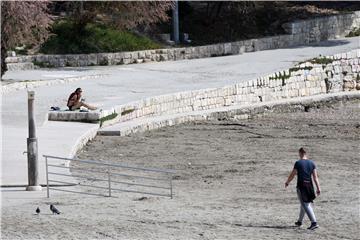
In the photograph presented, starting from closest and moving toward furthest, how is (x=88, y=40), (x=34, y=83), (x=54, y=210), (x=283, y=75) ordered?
(x=54, y=210) → (x=34, y=83) → (x=283, y=75) → (x=88, y=40)

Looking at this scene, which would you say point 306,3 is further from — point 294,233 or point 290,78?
point 294,233

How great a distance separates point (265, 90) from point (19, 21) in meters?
9.60

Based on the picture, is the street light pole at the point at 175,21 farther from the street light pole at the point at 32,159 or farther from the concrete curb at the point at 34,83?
the street light pole at the point at 32,159

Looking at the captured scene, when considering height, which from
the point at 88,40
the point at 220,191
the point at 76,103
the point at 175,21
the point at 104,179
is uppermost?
the point at 175,21

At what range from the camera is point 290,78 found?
42250mm

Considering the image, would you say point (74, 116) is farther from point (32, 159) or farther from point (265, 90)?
point (265, 90)

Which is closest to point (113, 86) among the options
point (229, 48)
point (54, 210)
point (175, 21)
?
point (175, 21)

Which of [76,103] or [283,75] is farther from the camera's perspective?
[283,75]

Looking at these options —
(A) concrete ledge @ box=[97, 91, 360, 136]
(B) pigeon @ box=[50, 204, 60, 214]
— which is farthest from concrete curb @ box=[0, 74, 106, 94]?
(B) pigeon @ box=[50, 204, 60, 214]

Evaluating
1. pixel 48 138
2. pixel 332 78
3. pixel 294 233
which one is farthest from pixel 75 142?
pixel 332 78

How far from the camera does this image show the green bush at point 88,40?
43281mm

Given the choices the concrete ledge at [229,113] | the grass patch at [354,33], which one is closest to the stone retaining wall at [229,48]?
the grass patch at [354,33]

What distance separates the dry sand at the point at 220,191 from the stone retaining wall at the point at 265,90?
1122mm

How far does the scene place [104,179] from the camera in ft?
77.8
